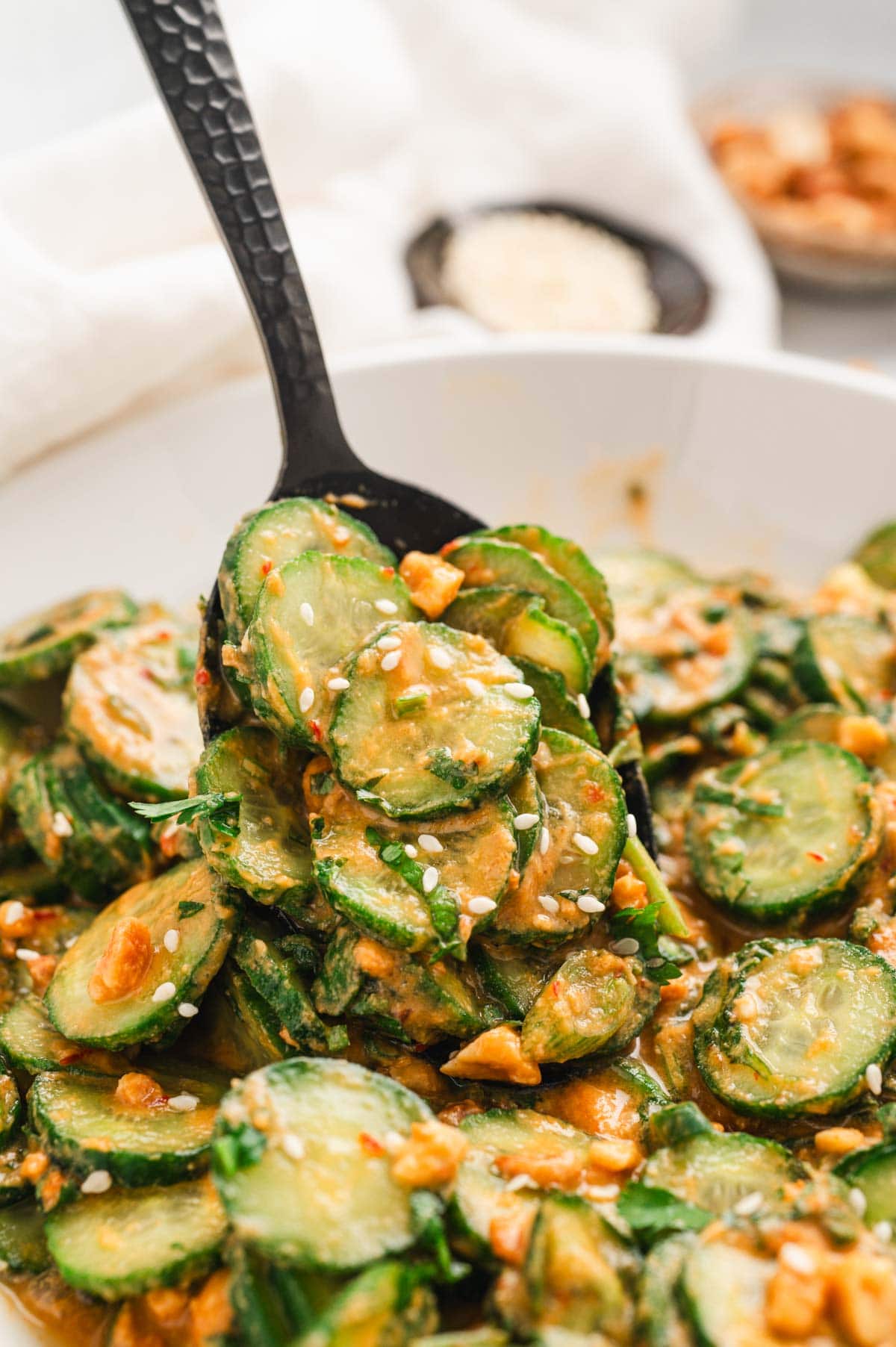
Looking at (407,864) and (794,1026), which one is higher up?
(407,864)

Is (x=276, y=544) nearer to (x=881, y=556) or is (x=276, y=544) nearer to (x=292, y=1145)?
(x=292, y=1145)

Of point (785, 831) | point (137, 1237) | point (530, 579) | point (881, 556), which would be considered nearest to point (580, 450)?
point (881, 556)

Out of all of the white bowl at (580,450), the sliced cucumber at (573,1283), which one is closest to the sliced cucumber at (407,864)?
the sliced cucumber at (573,1283)

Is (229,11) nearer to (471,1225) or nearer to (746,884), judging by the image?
(746,884)

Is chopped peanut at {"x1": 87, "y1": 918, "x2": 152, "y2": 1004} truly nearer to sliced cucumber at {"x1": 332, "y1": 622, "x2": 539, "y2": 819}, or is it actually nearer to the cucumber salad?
the cucumber salad

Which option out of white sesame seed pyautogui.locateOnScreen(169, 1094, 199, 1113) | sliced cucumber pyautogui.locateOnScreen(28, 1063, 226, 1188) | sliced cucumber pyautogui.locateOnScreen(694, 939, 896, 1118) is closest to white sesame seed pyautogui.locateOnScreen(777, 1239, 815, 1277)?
sliced cucumber pyautogui.locateOnScreen(694, 939, 896, 1118)

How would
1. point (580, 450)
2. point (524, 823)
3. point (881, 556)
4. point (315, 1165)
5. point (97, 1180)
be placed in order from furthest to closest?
1. point (580, 450)
2. point (881, 556)
3. point (524, 823)
4. point (97, 1180)
5. point (315, 1165)

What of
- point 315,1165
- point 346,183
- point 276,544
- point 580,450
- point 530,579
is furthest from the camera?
point 346,183
